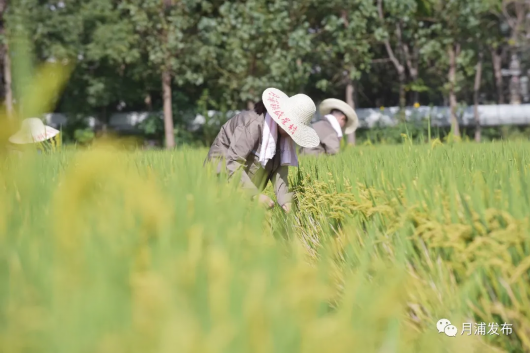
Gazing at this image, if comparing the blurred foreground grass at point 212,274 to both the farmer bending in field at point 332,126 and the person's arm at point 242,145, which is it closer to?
the person's arm at point 242,145

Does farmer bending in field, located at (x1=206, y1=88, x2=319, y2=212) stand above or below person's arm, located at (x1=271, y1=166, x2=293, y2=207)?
above

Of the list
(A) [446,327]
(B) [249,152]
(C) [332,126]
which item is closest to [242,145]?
(B) [249,152]

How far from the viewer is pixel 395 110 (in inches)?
623

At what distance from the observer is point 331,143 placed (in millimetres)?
5996

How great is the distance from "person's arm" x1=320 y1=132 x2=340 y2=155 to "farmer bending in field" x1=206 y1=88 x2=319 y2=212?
2296 millimetres

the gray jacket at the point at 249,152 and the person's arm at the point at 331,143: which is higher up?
the gray jacket at the point at 249,152

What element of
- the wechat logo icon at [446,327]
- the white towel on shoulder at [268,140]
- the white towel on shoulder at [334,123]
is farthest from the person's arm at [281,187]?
the white towel on shoulder at [334,123]

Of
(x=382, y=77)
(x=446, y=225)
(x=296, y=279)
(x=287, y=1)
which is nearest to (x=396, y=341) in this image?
(x=296, y=279)

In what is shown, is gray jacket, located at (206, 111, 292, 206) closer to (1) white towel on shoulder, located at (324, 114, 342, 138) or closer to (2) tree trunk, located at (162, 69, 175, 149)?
(1) white towel on shoulder, located at (324, 114, 342, 138)

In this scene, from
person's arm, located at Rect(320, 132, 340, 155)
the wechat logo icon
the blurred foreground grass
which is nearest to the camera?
the blurred foreground grass

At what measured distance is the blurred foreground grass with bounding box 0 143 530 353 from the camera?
0.93 m

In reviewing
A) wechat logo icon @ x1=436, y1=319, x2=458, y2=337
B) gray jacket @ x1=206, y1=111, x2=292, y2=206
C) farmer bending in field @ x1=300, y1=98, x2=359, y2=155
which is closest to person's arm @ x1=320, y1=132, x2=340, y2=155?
farmer bending in field @ x1=300, y1=98, x2=359, y2=155

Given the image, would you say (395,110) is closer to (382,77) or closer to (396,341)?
(382,77)

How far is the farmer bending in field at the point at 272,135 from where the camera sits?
3.43m
